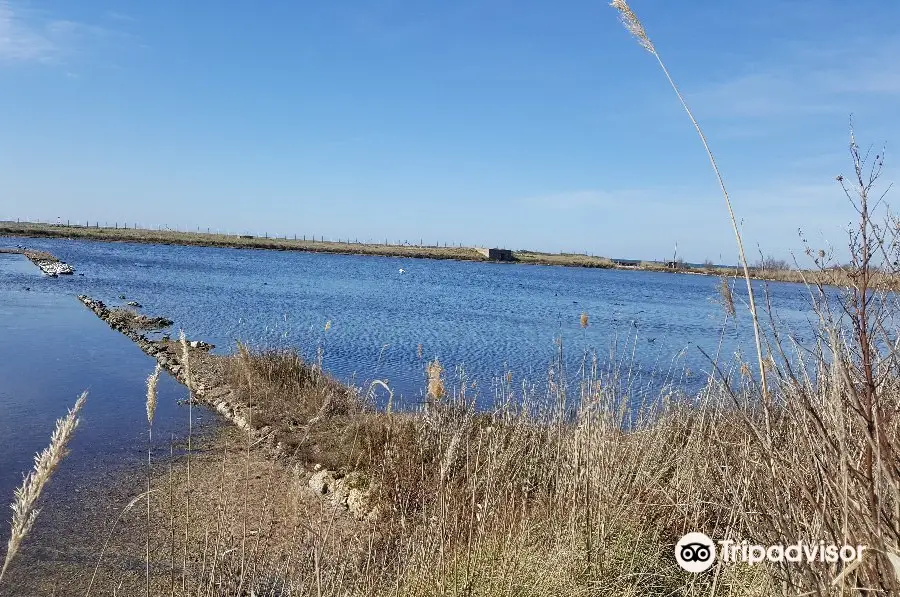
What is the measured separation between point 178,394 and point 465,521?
1036 centimetres

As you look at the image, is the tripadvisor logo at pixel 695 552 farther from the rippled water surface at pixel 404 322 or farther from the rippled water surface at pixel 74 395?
the rippled water surface at pixel 74 395

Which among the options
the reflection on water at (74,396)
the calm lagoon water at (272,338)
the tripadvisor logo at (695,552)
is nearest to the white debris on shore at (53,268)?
the calm lagoon water at (272,338)

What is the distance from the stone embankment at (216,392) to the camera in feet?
25.7

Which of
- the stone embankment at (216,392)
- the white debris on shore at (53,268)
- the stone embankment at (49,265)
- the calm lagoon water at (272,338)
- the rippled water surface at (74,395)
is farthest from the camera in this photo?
the stone embankment at (49,265)

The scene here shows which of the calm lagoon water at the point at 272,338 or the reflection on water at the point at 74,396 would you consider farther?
the calm lagoon water at the point at 272,338

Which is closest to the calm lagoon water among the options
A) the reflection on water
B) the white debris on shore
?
the reflection on water

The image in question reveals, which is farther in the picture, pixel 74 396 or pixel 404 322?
pixel 404 322

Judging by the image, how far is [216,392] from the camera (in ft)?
43.5

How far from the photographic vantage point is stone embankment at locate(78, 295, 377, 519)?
25.7ft

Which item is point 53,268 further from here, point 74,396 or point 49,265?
point 74,396

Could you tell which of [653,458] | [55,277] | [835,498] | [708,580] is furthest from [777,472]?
[55,277]

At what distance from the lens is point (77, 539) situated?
6.72m

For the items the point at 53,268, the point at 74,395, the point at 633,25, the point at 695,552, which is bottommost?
the point at 74,395

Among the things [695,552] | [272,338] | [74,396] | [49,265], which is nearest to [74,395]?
[74,396]
